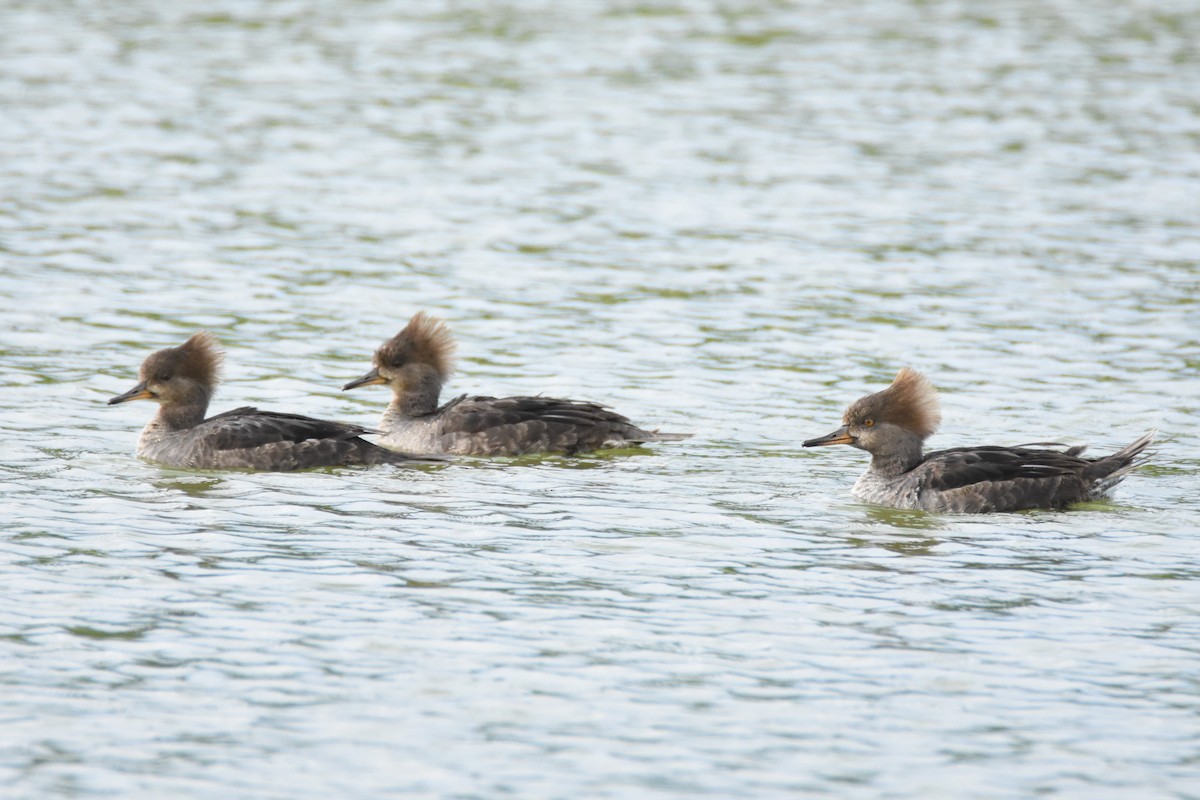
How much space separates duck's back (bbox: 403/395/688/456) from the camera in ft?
44.3

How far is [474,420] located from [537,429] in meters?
0.49

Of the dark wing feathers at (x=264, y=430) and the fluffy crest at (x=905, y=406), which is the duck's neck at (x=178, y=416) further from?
the fluffy crest at (x=905, y=406)

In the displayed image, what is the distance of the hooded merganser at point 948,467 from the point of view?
12.0 meters

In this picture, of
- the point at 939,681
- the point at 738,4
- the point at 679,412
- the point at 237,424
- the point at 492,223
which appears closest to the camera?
the point at 939,681

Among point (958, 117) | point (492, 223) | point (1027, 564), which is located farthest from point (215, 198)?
point (1027, 564)

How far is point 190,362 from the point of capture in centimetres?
1362

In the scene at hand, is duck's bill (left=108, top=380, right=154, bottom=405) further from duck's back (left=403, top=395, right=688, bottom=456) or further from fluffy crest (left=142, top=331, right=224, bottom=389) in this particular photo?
duck's back (left=403, top=395, right=688, bottom=456)

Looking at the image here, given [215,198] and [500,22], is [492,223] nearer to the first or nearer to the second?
[215,198]

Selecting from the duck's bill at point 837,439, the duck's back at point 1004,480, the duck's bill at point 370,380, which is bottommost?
the duck's back at point 1004,480

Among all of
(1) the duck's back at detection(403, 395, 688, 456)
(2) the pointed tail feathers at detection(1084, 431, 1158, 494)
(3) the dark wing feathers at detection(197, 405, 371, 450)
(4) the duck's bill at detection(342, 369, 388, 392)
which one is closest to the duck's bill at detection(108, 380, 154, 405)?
(3) the dark wing feathers at detection(197, 405, 371, 450)

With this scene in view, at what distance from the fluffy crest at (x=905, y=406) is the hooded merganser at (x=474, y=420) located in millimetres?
1587

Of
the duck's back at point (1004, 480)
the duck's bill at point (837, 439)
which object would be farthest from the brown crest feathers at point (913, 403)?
the duck's back at point (1004, 480)

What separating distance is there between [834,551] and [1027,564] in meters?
1.11

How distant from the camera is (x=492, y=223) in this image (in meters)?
21.8
